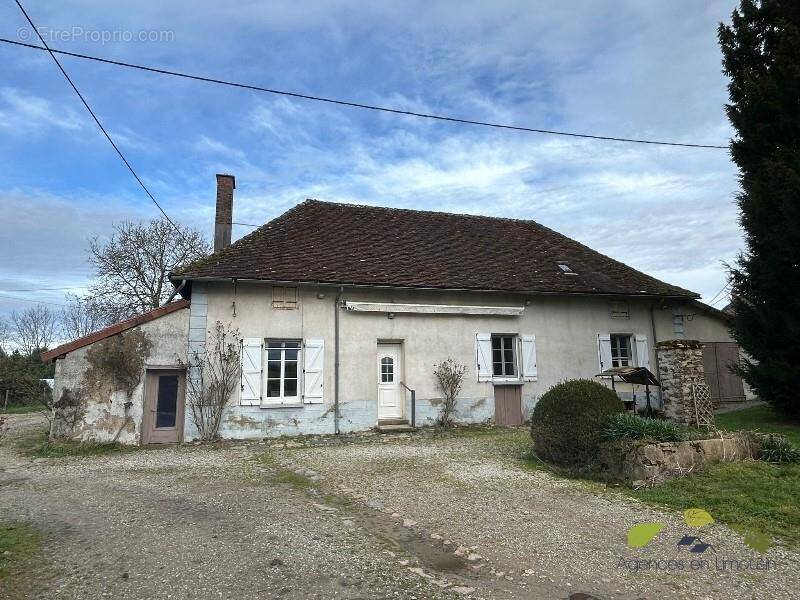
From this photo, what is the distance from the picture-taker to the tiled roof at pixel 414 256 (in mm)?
11789

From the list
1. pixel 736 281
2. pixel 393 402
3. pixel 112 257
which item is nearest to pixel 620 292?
pixel 736 281

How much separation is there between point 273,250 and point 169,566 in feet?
29.3

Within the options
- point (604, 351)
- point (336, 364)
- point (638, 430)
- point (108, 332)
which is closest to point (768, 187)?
point (604, 351)

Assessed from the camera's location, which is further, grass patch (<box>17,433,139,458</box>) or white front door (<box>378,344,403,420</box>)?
white front door (<box>378,344,403,420</box>)

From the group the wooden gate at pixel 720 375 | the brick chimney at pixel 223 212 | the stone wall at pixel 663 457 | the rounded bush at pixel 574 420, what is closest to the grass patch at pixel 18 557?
the rounded bush at pixel 574 420

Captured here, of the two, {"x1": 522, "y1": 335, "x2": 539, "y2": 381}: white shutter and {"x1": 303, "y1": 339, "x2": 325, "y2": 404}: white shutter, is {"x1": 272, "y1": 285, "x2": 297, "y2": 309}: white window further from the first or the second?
{"x1": 522, "y1": 335, "x2": 539, "y2": 381}: white shutter

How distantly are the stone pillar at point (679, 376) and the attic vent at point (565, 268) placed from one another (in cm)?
450

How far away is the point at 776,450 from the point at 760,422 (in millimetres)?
4018

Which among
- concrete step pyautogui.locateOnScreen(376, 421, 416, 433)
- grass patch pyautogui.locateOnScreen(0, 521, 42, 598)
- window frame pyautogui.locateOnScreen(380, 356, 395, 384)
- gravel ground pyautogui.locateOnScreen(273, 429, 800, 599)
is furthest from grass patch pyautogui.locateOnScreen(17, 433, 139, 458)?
window frame pyautogui.locateOnScreen(380, 356, 395, 384)

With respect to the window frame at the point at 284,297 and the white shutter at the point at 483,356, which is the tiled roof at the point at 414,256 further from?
the white shutter at the point at 483,356

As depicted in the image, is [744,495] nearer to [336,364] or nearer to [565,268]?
[336,364]

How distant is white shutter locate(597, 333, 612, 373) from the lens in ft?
45.8

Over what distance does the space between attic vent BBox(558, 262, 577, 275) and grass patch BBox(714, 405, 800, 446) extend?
16.9ft

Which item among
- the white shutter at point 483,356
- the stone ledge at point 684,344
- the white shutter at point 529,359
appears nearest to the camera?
the stone ledge at point 684,344
